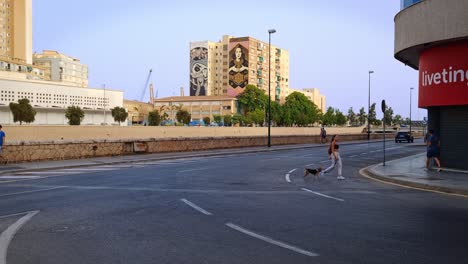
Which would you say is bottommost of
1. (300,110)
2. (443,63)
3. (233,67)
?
(443,63)

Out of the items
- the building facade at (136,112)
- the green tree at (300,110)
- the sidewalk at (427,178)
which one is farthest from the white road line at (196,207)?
the building facade at (136,112)

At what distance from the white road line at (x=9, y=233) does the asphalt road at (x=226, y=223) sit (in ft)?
0.06

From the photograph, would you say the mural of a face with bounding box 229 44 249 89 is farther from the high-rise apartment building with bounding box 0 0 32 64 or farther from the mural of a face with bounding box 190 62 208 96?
the high-rise apartment building with bounding box 0 0 32 64

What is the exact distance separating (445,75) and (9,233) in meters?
17.6

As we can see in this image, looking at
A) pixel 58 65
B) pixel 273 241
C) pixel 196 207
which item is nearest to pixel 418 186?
pixel 196 207

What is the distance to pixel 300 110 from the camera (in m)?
148

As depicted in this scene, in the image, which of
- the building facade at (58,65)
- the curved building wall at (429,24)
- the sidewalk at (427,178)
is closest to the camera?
the sidewalk at (427,178)

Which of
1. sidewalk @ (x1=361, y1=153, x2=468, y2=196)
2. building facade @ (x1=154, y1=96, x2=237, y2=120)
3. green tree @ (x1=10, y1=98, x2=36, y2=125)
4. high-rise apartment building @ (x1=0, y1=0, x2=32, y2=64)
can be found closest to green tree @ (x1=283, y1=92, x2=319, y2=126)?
building facade @ (x1=154, y1=96, x2=237, y2=120)

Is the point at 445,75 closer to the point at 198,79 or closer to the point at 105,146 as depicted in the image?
the point at 105,146

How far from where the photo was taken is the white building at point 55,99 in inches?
3964

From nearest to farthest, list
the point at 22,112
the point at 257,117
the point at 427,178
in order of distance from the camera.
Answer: the point at 427,178, the point at 22,112, the point at 257,117

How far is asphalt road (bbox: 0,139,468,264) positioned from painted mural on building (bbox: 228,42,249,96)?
540 ft

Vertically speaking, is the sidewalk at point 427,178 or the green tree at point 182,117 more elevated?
the green tree at point 182,117

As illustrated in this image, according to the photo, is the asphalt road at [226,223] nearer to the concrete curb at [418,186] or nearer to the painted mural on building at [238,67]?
the concrete curb at [418,186]
